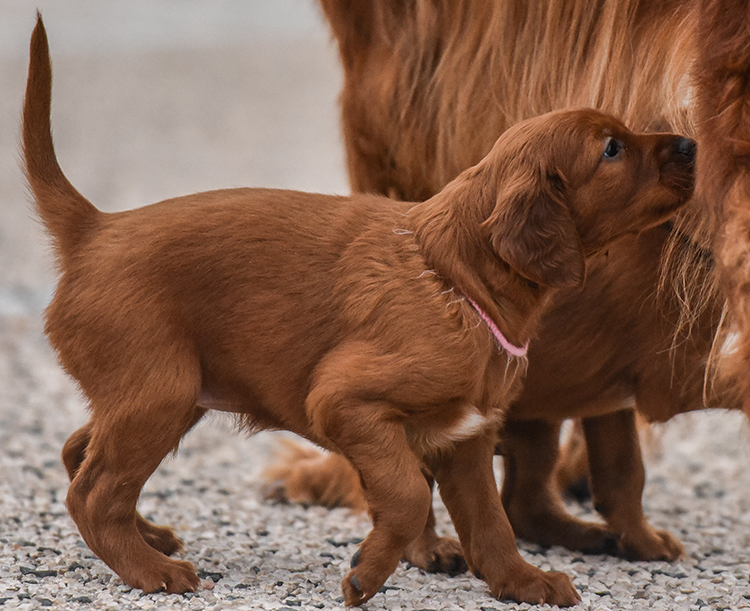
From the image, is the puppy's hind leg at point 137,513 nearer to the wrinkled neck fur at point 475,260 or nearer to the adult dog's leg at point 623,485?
the wrinkled neck fur at point 475,260

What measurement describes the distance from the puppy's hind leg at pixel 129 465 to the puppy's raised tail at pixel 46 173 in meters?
0.36

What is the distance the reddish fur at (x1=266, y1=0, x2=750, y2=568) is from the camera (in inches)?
110

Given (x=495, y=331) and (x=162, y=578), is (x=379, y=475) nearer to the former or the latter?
(x=495, y=331)

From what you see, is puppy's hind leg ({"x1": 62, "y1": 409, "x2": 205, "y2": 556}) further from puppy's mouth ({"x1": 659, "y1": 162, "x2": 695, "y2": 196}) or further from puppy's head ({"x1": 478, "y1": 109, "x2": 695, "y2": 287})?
puppy's mouth ({"x1": 659, "y1": 162, "x2": 695, "y2": 196})

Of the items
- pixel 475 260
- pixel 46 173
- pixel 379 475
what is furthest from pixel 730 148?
→ pixel 46 173

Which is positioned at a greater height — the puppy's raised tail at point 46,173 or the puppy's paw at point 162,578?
the puppy's raised tail at point 46,173

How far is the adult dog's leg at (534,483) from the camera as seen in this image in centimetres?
321

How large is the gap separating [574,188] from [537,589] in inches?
33.1

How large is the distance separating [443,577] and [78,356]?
1019 mm

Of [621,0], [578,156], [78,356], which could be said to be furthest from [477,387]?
[621,0]

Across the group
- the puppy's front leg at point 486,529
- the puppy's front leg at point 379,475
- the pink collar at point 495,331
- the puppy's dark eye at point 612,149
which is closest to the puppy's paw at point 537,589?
the puppy's front leg at point 486,529

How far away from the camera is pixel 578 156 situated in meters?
2.40

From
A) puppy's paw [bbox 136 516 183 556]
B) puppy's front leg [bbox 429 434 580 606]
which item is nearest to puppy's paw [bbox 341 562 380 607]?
puppy's front leg [bbox 429 434 580 606]

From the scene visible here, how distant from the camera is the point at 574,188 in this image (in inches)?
95.0
